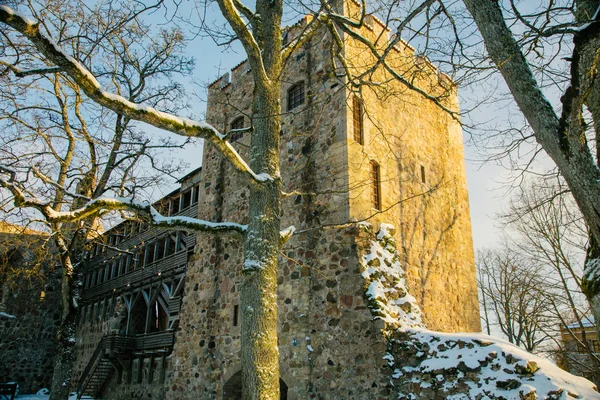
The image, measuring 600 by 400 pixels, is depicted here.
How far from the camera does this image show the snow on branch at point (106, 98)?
4.29m

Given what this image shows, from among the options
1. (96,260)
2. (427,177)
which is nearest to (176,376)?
(427,177)

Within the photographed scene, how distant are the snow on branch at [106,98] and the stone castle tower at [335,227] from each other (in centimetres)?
200

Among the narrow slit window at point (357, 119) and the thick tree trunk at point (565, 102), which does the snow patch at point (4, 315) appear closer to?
the narrow slit window at point (357, 119)

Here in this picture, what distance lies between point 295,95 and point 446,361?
7.10 metres

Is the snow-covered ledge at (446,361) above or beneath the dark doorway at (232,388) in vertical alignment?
above

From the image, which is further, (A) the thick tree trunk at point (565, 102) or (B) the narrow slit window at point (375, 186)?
(B) the narrow slit window at point (375, 186)

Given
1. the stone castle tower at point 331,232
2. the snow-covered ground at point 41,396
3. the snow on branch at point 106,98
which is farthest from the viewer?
the snow-covered ground at point 41,396

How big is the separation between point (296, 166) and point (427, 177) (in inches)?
137

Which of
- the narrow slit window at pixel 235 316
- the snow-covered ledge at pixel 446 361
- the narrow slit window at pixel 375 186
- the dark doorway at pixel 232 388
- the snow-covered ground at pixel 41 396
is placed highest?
the narrow slit window at pixel 375 186

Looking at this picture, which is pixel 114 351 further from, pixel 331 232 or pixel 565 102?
pixel 565 102

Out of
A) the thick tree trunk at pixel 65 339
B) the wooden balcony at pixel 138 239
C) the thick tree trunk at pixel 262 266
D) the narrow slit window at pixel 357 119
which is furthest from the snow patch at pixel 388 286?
the thick tree trunk at pixel 65 339

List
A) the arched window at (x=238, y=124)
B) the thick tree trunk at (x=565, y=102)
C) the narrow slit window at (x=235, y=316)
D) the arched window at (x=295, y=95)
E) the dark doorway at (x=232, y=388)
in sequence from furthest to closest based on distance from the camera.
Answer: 1. the arched window at (x=238, y=124)
2. the arched window at (x=295, y=95)
3. the narrow slit window at (x=235, y=316)
4. the dark doorway at (x=232, y=388)
5. the thick tree trunk at (x=565, y=102)

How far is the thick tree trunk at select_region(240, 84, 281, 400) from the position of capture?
16.5 feet

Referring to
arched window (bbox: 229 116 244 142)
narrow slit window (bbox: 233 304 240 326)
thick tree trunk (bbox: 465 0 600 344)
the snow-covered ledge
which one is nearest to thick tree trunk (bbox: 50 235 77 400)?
narrow slit window (bbox: 233 304 240 326)
